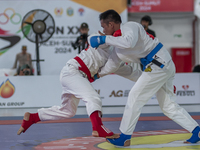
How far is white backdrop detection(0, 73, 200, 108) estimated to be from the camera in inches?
266

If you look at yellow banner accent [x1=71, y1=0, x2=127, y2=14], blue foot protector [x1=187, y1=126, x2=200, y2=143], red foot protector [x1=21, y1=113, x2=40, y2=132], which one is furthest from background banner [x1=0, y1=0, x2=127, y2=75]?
blue foot protector [x1=187, y1=126, x2=200, y2=143]

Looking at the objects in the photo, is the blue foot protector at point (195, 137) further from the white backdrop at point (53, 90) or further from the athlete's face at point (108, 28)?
the white backdrop at point (53, 90)

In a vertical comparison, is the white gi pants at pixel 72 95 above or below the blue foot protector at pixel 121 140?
above

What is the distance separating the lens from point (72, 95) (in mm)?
3857

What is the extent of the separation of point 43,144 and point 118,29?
1540 mm

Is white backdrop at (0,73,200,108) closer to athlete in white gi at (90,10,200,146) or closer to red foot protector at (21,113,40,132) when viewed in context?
red foot protector at (21,113,40,132)

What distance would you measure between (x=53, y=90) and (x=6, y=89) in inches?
39.7

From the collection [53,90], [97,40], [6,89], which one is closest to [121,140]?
[97,40]

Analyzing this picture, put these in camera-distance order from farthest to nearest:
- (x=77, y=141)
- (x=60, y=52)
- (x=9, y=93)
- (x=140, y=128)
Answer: (x=60, y=52)
(x=9, y=93)
(x=140, y=128)
(x=77, y=141)

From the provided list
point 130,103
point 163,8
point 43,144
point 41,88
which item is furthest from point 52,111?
point 163,8

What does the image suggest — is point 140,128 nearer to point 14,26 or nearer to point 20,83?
point 20,83

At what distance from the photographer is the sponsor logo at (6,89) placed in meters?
6.75

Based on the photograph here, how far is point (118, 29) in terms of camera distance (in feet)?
11.6

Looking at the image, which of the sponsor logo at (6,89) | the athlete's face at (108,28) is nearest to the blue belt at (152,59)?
the athlete's face at (108,28)
